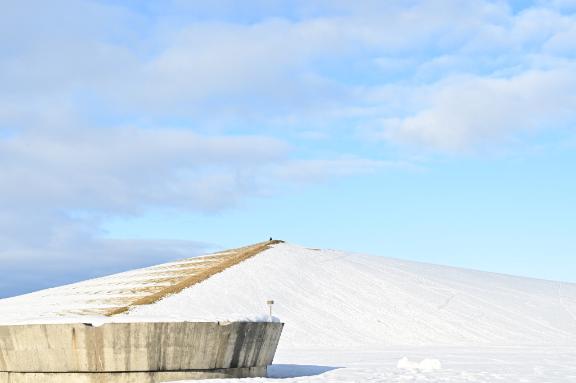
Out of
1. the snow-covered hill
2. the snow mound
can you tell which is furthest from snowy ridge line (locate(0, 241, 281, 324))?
the snow mound

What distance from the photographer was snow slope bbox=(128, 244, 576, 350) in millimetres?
34500

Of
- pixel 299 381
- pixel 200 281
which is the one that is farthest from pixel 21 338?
pixel 200 281

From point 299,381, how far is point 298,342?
Result: 14796 millimetres

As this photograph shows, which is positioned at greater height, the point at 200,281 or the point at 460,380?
the point at 200,281

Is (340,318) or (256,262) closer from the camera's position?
(340,318)

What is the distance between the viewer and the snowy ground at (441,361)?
60.8 ft

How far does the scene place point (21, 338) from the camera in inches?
600

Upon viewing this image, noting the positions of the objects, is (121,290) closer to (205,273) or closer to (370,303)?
(205,273)

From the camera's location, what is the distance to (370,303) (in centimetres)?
3881

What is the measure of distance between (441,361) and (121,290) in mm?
22124

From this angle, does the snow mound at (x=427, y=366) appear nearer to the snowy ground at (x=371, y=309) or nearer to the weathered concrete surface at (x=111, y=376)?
the snowy ground at (x=371, y=309)

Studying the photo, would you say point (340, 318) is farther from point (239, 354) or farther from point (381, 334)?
point (239, 354)

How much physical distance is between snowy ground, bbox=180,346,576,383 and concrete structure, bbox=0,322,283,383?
0.74 metres

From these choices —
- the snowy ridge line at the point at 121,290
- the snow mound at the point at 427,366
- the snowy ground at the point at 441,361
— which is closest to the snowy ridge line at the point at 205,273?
the snowy ridge line at the point at 121,290
